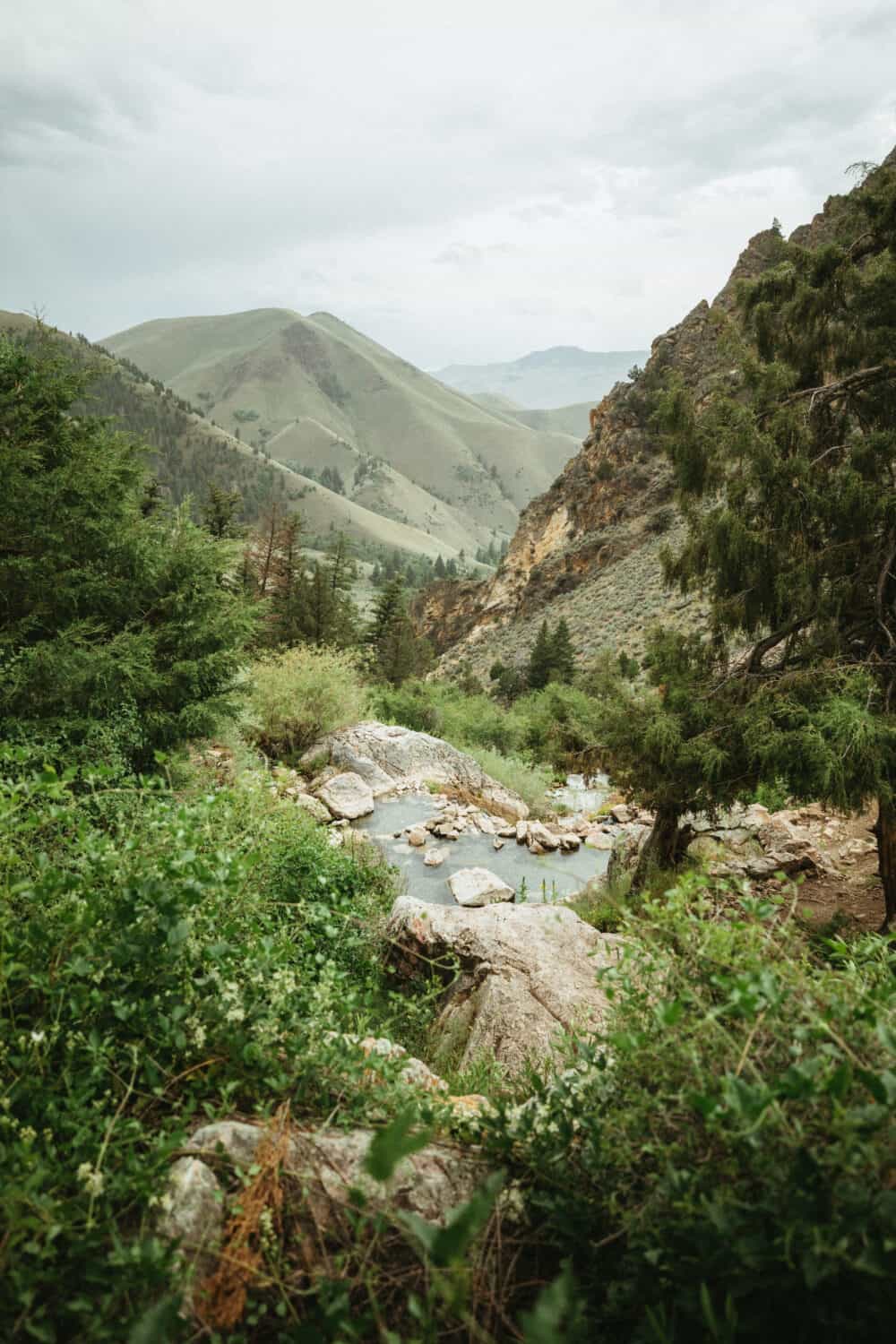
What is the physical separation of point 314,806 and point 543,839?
13.3 ft

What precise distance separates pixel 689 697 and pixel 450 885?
4473mm

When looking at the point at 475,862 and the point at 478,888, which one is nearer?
the point at 478,888

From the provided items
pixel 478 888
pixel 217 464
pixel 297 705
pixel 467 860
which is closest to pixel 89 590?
pixel 478 888

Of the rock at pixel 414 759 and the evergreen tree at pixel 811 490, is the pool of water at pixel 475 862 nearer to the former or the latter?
the rock at pixel 414 759

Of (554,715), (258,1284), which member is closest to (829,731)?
(258,1284)

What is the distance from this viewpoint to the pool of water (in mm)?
9344

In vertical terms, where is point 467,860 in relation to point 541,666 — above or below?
above

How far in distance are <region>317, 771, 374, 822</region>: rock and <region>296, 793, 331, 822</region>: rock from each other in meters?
0.27

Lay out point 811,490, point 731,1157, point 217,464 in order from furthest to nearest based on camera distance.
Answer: point 217,464 → point 811,490 → point 731,1157

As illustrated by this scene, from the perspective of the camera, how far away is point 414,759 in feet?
46.0

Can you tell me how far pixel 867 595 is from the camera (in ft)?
20.2

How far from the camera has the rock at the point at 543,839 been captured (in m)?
11.2

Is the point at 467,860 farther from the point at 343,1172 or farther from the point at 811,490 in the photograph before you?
the point at 343,1172

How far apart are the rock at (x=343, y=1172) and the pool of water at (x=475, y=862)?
23.2 ft
